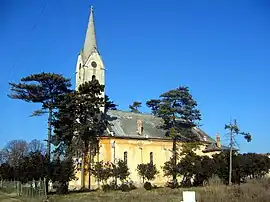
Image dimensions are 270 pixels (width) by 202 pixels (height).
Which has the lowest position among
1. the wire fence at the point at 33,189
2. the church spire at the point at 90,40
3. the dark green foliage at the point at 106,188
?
the dark green foliage at the point at 106,188

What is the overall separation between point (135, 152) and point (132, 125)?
16.5ft

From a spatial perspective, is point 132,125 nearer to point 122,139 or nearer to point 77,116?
point 122,139

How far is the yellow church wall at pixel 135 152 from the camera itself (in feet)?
171

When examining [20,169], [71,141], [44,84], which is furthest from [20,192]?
[44,84]

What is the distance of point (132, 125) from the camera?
5803cm

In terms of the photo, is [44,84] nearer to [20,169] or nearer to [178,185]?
[20,169]

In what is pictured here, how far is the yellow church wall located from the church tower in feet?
32.8

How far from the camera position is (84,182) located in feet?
161

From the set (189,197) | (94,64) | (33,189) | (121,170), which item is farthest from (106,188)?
(189,197)

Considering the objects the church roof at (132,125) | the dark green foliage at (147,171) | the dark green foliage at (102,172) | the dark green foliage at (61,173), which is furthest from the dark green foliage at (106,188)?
the church roof at (132,125)

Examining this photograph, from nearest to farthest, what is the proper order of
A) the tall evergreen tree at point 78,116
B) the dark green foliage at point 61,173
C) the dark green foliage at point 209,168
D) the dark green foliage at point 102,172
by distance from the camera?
the dark green foliage at point 61,173 → the tall evergreen tree at point 78,116 → the dark green foliage at point 102,172 → the dark green foliage at point 209,168

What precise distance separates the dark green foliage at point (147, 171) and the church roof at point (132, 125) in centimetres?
518

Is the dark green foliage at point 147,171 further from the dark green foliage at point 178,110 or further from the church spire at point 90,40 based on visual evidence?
the church spire at point 90,40

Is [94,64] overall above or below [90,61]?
below
